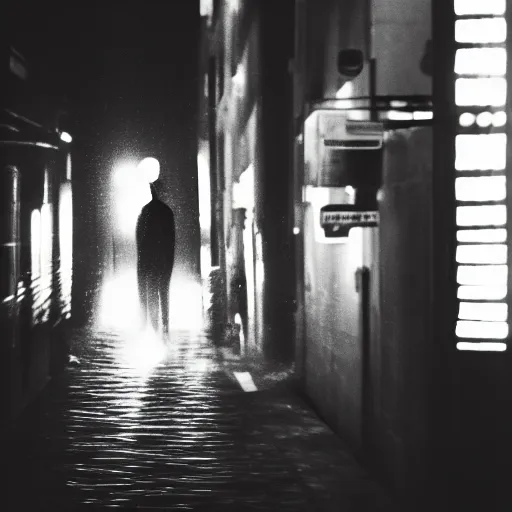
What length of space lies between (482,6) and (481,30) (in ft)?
0.56

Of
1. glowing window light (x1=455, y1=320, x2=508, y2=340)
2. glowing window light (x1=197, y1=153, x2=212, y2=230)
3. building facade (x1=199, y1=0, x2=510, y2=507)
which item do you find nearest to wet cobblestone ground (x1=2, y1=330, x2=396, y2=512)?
building facade (x1=199, y1=0, x2=510, y2=507)

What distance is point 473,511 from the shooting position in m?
7.00

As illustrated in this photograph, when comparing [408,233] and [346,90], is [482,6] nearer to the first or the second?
[408,233]

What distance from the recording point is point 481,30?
6.71 meters

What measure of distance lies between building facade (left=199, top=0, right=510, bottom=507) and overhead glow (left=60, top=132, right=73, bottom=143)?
Answer: 6.81m

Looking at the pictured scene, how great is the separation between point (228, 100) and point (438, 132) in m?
11.7

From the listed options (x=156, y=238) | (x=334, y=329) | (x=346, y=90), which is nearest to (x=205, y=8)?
(x=156, y=238)

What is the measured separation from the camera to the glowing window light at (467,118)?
672 cm

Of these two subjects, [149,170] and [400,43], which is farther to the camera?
[149,170]

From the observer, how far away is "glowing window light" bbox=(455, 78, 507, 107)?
6.69 metres

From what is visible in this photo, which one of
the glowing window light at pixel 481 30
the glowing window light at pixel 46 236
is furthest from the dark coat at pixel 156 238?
the glowing window light at pixel 46 236

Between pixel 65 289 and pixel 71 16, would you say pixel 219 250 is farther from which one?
pixel 71 16

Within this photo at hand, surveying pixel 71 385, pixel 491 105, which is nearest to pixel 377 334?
pixel 491 105

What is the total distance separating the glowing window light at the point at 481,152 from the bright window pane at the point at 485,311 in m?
0.99
